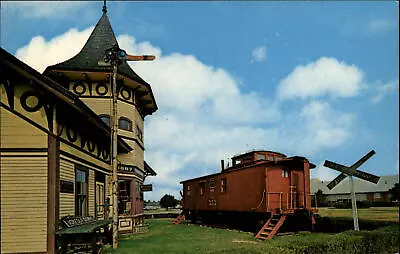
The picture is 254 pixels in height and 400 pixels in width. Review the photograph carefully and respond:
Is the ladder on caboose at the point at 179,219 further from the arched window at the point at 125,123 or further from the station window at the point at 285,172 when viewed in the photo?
the station window at the point at 285,172

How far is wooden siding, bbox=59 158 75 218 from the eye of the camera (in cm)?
1321

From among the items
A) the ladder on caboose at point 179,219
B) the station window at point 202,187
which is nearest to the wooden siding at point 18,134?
the station window at point 202,187

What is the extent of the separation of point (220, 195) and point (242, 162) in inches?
105

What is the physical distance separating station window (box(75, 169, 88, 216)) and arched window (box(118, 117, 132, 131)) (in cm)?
703

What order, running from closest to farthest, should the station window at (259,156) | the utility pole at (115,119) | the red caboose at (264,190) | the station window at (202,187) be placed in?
1. the utility pole at (115,119)
2. the red caboose at (264,190)
3. the station window at (259,156)
4. the station window at (202,187)

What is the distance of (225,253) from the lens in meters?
10.4

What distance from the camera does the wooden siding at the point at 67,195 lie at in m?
13.2

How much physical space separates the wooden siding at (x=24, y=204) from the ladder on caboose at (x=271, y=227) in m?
11.2

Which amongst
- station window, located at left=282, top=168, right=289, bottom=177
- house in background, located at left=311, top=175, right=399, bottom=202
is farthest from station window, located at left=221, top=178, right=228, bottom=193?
house in background, located at left=311, top=175, right=399, bottom=202

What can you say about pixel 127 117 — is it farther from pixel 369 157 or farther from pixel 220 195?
pixel 369 157

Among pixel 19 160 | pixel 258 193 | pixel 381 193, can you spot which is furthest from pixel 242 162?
pixel 381 193

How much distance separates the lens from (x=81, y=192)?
16078mm

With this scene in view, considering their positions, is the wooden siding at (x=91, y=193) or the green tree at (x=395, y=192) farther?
the green tree at (x=395, y=192)

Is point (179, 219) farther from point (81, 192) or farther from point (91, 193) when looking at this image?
point (81, 192)
